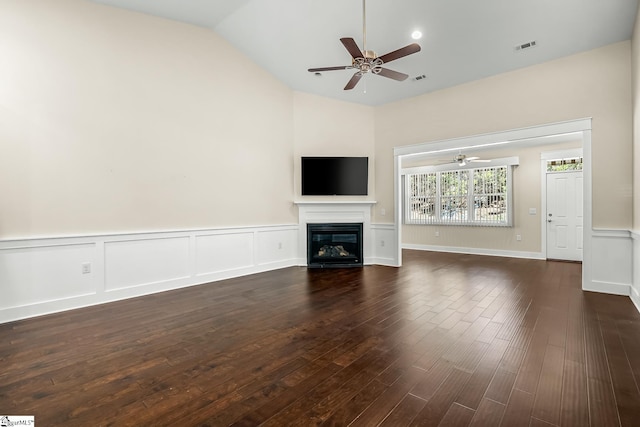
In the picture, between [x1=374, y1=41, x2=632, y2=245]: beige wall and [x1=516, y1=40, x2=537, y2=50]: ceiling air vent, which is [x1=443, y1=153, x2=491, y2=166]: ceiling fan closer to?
[x1=374, y1=41, x2=632, y2=245]: beige wall

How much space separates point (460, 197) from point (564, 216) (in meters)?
2.22

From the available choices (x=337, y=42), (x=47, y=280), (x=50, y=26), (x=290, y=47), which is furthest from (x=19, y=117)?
(x=337, y=42)

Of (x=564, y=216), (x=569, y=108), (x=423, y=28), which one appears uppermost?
(x=423, y=28)

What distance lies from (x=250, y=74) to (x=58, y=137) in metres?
3.01

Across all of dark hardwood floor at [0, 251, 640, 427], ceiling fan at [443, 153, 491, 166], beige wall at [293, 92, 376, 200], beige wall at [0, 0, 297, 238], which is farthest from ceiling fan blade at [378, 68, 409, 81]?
ceiling fan at [443, 153, 491, 166]

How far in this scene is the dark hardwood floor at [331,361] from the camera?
5.48ft

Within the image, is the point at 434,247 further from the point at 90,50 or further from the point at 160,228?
the point at 90,50

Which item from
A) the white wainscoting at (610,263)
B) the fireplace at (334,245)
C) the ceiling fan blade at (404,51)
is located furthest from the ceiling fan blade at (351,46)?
the white wainscoting at (610,263)

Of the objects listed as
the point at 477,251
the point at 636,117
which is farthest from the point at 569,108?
the point at 477,251

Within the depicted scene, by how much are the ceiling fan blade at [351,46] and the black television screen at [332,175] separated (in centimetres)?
265

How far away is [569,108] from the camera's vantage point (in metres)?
4.28

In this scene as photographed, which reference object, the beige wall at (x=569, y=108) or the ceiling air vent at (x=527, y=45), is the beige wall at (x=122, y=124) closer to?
the beige wall at (x=569, y=108)

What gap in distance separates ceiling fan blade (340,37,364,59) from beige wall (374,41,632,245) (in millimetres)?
2808

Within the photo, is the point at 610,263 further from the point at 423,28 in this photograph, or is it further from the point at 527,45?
the point at 423,28
